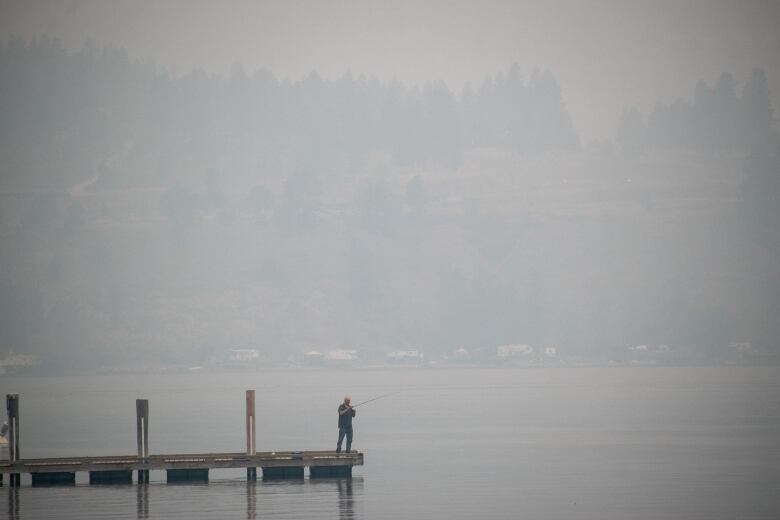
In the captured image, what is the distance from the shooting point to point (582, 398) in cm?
13462

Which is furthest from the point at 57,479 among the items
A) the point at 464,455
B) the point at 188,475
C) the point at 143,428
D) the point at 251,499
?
the point at 464,455

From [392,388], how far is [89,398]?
110ft

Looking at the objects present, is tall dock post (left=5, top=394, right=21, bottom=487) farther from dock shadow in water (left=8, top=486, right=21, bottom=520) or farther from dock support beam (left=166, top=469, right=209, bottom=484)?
dock support beam (left=166, top=469, right=209, bottom=484)

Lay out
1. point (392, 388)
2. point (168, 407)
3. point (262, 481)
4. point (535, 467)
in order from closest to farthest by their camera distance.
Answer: point (262, 481) → point (535, 467) → point (168, 407) → point (392, 388)

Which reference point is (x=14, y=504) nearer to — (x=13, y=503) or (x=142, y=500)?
(x=13, y=503)

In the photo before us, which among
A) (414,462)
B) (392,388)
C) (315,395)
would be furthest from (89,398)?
(414,462)

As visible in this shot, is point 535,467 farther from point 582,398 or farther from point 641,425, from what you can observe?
point 582,398

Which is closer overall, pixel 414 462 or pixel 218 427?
pixel 414 462

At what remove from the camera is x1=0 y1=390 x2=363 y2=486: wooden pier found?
55.3 metres

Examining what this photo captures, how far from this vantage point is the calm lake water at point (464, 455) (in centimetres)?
5047

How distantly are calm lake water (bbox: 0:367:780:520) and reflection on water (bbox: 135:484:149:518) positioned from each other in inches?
2.5

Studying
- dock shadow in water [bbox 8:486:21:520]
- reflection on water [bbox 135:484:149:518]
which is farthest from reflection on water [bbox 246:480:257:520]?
dock shadow in water [bbox 8:486:21:520]

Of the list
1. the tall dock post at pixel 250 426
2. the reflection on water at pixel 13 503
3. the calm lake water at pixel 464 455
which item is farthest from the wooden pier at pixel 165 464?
the reflection on water at pixel 13 503

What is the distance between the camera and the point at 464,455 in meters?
71.2
